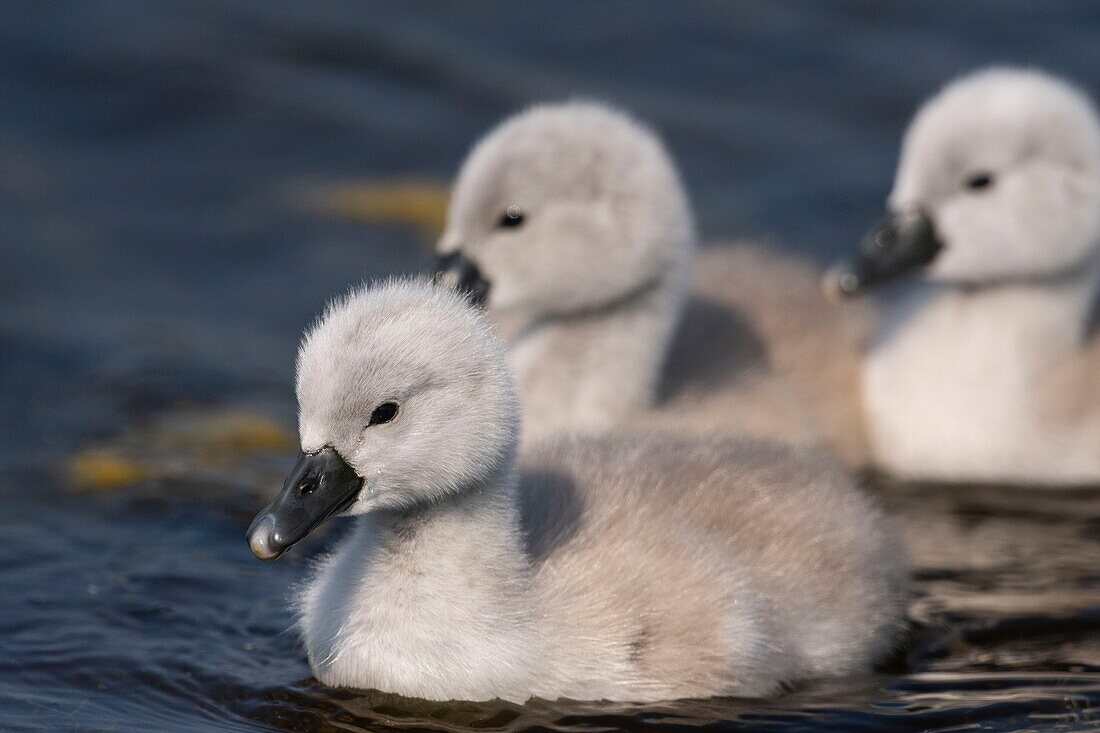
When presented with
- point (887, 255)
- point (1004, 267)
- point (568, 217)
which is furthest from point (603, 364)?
point (1004, 267)

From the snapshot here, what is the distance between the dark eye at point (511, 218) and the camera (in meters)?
7.32

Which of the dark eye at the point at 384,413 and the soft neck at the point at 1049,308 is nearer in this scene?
the dark eye at the point at 384,413

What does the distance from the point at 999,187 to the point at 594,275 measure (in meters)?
1.67

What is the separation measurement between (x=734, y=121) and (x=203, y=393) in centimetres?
379

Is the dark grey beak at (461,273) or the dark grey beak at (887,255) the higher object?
the dark grey beak at (887,255)

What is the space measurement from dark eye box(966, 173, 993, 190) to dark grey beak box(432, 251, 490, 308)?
1.95 meters

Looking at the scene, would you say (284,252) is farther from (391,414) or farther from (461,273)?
(391,414)

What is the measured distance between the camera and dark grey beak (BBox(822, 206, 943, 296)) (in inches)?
301

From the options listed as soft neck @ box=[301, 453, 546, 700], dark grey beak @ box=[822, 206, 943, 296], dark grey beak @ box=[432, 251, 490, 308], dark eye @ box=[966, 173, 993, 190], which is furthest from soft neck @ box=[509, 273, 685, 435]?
soft neck @ box=[301, 453, 546, 700]

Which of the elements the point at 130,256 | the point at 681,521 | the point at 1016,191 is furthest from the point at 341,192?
the point at 681,521

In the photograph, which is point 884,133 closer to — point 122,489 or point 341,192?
point 341,192

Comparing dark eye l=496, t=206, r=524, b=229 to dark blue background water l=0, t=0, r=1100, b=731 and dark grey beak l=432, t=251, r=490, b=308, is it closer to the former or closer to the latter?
dark grey beak l=432, t=251, r=490, b=308

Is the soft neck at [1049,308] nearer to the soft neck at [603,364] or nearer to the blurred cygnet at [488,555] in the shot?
the soft neck at [603,364]

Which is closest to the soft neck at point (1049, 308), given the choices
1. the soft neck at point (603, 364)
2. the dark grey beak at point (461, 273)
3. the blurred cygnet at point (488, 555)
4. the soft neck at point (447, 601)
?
the soft neck at point (603, 364)
